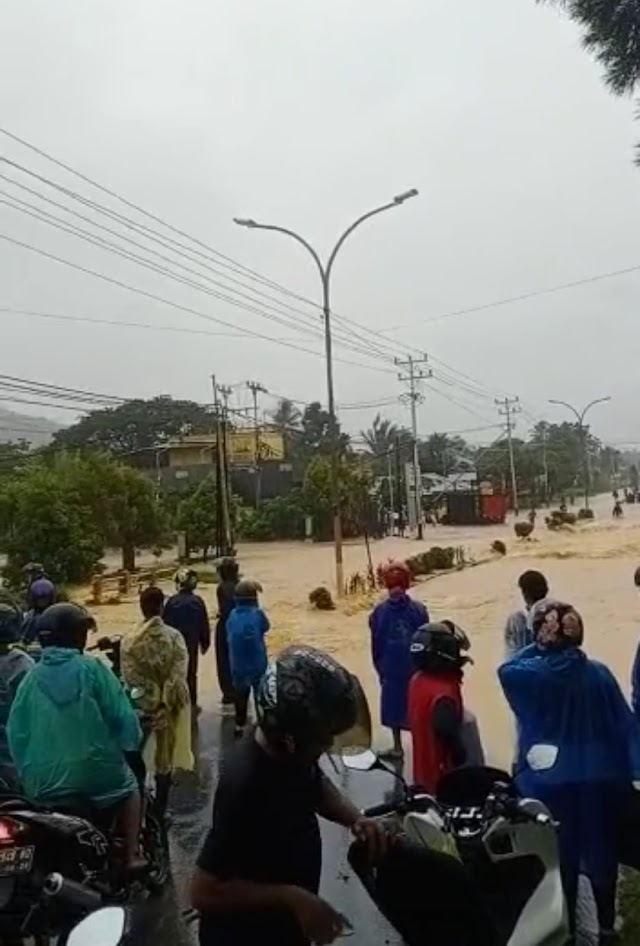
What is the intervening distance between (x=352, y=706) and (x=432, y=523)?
221 ft

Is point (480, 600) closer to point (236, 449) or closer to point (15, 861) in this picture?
point (15, 861)

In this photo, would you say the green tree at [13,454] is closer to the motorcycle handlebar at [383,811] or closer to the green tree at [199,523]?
the green tree at [199,523]

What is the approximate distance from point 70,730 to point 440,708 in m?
1.53

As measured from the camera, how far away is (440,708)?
14.8 ft

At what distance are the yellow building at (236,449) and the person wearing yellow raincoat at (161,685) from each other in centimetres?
5829

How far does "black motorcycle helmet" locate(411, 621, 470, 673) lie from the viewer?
15.3 feet

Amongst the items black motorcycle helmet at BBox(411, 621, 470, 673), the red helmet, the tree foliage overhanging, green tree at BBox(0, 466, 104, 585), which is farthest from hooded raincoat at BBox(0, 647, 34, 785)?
green tree at BBox(0, 466, 104, 585)

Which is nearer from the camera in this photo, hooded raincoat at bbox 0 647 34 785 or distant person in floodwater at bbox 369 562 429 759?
hooded raincoat at bbox 0 647 34 785

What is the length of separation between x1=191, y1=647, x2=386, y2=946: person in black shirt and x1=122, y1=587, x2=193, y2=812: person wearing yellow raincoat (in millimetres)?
3703

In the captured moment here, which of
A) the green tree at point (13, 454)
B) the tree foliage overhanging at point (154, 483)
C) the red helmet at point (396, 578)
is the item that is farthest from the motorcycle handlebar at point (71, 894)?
the green tree at point (13, 454)

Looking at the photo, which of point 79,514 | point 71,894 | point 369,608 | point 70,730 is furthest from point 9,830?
point 79,514

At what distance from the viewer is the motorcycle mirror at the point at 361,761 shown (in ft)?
9.30

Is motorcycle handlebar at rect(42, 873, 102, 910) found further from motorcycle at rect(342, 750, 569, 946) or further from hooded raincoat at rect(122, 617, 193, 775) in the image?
hooded raincoat at rect(122, 617, 193, 775)

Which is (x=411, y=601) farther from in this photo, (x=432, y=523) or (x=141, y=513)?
(x=432, y=523)
